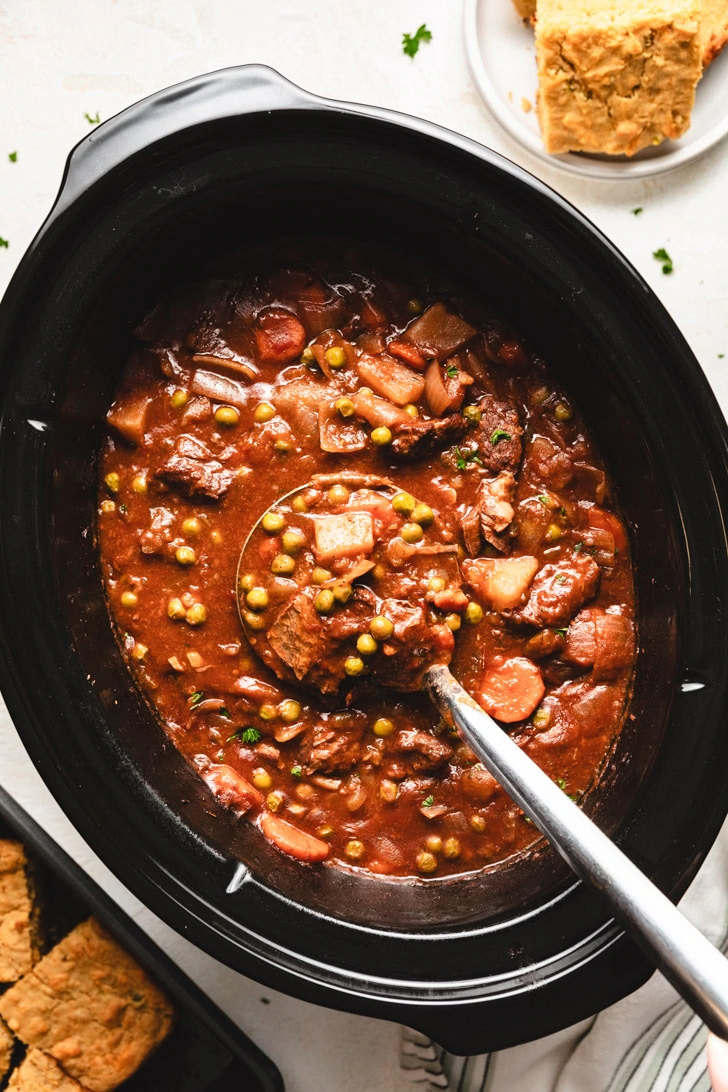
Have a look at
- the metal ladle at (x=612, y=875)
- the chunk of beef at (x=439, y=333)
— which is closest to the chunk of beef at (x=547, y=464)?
the chunk of beef at (x=439, y=333)

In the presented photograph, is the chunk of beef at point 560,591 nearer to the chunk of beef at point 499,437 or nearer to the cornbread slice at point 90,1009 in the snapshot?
the chunk of beef at point 499,437

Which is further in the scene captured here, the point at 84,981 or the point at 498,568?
the point at 84,981

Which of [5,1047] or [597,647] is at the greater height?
[597,647]

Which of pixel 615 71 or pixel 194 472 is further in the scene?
pixel 615 71

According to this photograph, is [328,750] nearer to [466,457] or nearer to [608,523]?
[466,457]

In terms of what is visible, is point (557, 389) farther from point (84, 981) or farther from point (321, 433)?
point (84, 981)

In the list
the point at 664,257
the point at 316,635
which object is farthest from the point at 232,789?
the point at 664,257

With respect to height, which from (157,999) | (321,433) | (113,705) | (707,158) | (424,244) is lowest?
(157,999)

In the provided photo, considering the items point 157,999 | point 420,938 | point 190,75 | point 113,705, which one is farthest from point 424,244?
point 157,999
